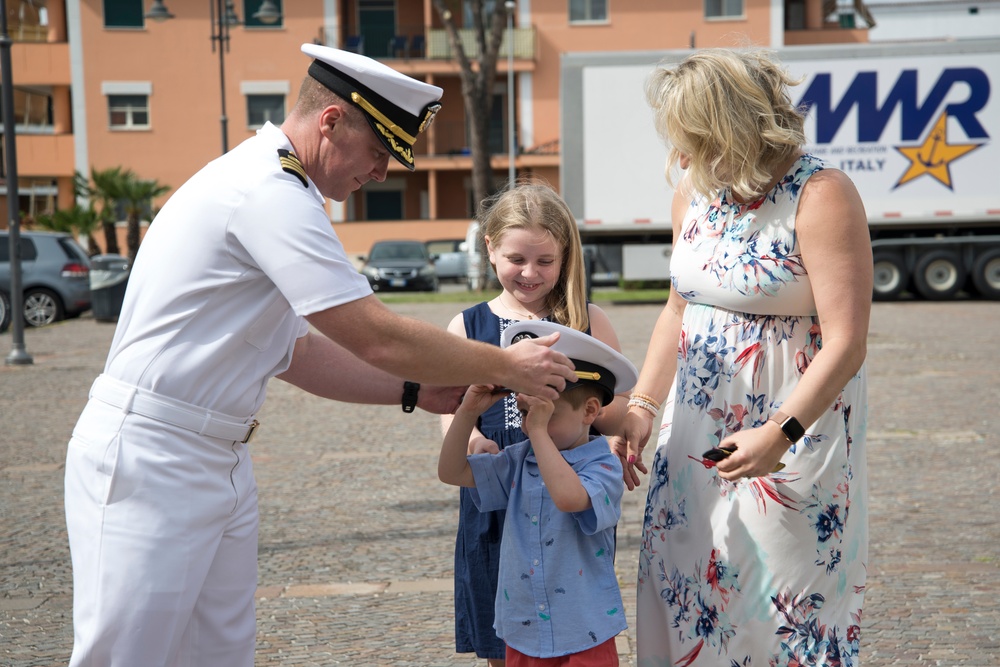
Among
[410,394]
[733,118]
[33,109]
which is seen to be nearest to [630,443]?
[410,394]

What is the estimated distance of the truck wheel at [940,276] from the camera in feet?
69.1

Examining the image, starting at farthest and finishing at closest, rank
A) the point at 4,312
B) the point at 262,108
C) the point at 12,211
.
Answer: the point at 262,108 < the point at 4,312 < the point at 12,211

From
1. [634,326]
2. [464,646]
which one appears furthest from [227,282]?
[634,326]

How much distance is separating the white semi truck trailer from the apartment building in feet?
58.7

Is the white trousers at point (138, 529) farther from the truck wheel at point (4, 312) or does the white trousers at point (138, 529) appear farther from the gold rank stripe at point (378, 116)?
the truck wheel at point (4, 312)

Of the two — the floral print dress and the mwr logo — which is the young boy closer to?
the floral print dress

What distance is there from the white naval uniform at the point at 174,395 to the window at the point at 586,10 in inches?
1542

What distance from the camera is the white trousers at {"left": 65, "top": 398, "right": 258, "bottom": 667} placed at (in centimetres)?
241

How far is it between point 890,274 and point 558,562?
19834mm

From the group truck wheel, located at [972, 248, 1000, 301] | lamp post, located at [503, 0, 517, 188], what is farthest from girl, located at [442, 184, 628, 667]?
lamp post, located at [503, 0, 517, 188]

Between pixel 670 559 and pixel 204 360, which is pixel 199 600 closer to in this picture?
pixel 204 360

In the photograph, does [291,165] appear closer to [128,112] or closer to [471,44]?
[128,112]

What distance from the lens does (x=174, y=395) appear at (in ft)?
8.01

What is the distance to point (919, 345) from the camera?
13.7 metres
